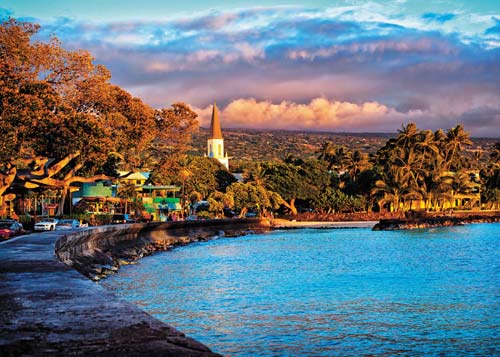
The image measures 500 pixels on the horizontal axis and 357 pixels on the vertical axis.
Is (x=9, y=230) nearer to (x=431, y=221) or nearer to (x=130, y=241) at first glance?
(x=130, y=241)

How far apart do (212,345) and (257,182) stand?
321 feet

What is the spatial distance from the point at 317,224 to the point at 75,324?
10616cm

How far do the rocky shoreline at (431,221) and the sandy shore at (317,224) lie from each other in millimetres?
8394

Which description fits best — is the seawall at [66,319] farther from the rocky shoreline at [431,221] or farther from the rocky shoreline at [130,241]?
the rocky shoreline at [431,221]

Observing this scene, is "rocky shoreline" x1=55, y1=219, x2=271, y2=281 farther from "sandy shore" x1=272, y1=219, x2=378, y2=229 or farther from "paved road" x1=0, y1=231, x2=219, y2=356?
"paved road" x1=0, y1=231, x2=219, y2=356

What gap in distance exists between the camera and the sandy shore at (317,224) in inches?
4408

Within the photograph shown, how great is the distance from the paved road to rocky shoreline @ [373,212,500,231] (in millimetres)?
90724

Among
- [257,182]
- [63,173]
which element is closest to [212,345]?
[63,173]

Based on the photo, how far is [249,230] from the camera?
333 ft

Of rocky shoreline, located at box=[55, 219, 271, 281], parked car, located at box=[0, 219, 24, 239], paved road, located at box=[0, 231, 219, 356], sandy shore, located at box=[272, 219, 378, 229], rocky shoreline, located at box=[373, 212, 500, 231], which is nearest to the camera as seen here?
paved road, located at box=[0, 231, 219, 356]

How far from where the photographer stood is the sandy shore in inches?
4408

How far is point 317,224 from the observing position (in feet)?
381

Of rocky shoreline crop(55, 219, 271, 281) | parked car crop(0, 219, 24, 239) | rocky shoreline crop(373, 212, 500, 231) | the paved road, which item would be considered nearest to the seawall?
the paved road

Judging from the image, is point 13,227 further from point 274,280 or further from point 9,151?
point 274,280
